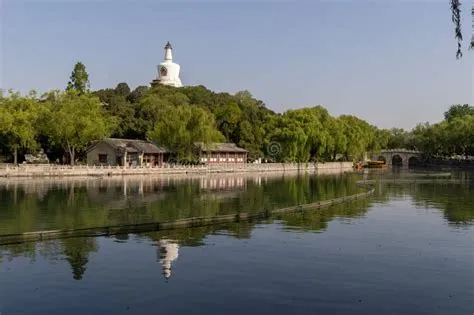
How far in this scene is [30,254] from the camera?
16.0 meters

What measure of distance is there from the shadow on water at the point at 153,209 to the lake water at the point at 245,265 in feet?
0.31

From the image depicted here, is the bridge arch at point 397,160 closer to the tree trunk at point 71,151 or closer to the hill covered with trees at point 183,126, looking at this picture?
the hill covered with trees at point 183,126

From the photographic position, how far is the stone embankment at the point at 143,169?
2024 inches

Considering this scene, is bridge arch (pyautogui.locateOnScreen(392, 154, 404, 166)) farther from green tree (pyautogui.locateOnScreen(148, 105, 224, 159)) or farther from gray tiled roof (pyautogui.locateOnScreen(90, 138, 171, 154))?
gray tiled roof (pyautogui.locateOnScreen(90, 138, 171, 154))

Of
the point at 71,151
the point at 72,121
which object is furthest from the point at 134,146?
the point at 72,121

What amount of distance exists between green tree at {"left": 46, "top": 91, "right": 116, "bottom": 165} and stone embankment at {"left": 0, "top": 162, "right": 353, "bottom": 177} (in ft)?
17.6

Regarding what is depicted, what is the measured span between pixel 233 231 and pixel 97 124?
143 ft

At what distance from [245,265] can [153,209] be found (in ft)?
45.2

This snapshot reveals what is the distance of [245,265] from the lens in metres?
15.5

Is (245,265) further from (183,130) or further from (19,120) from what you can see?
(183,130)

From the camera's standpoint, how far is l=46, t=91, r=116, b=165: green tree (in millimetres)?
58572

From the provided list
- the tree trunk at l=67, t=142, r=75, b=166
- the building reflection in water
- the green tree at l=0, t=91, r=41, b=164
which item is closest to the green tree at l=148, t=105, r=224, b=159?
the tree trunk at l=67, t=142, r=75, b=166

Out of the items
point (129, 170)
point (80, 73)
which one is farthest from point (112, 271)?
point (80, 73)

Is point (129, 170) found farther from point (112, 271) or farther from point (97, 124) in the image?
point (112, 271)
